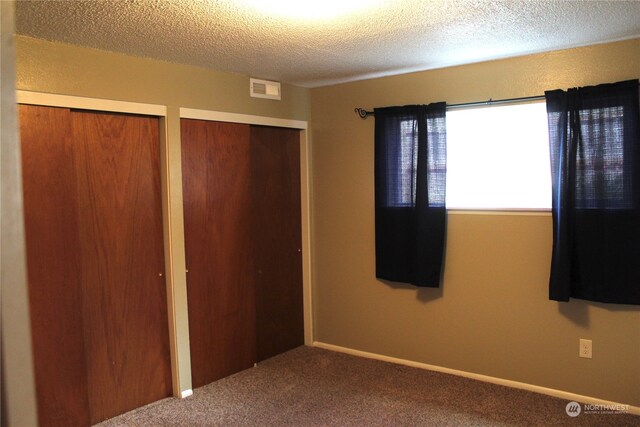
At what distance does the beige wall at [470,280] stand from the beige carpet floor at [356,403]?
0.21m

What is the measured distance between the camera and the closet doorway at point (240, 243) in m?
3.41

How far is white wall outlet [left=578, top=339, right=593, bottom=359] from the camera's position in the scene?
3.07 metres

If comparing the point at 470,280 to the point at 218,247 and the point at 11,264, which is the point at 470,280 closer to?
the point at 218,247

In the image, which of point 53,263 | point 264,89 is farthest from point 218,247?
point 264,89

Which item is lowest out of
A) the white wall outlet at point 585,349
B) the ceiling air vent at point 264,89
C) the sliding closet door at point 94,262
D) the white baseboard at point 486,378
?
the white baseboard at point 486,378

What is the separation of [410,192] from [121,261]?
2.02 meters

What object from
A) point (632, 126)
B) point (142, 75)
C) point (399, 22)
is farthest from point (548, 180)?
point (142, 75)

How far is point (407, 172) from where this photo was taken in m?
3.63

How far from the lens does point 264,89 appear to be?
3.81 metres

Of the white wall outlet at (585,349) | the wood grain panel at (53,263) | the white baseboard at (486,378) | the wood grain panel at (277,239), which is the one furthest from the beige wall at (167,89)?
the white wall outlet at (585,349)

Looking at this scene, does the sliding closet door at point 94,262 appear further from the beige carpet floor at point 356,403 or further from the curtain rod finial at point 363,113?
the curtain rod finial at point 363,113

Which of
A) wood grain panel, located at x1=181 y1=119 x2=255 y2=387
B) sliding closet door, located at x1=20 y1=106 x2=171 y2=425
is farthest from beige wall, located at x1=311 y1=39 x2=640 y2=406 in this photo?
sliding closet door, located at x1=20 y1=106 x2=171 y2=425

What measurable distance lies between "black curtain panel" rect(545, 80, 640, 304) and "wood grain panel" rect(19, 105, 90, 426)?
2.85 m

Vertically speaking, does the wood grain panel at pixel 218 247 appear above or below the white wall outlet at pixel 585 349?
above
